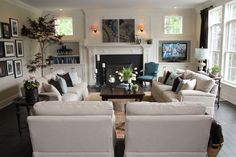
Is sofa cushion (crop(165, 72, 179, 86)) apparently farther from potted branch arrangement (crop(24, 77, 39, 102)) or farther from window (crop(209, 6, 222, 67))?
potted branch arrangement (crop(24, 77, 39, 102))

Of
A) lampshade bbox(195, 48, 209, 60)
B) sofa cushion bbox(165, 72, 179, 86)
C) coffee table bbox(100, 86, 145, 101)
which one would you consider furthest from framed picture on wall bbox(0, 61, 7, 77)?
lampshade bbox(195, 48, 209, 60)

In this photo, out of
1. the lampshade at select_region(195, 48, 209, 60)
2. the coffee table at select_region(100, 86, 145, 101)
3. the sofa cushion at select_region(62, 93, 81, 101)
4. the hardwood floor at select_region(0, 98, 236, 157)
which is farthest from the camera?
the lampshade at select_region(195, 48, 209, 60)

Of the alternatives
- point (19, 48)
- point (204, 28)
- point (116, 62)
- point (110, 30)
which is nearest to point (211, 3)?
point (204, 28)

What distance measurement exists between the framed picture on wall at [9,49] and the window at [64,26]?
2550mm

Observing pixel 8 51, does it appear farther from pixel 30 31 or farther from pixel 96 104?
pixel 96 104

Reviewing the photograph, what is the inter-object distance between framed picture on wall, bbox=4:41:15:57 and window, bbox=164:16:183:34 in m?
5.50

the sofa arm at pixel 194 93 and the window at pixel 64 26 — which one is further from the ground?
the window at pixel 64 26

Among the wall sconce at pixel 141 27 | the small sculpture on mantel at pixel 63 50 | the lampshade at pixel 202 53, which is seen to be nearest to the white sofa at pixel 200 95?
the lampshade at pixel 202 53

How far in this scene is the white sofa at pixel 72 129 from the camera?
8.16 ft

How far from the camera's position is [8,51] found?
5977mm

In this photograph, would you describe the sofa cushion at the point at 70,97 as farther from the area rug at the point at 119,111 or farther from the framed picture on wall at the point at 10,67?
the framed picture on wall at the point at 10,67

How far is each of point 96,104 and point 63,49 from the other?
6.44 m

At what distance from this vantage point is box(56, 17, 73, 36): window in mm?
8508

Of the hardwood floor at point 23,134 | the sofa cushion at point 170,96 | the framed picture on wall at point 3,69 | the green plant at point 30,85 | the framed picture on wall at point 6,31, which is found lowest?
the hardwood floor at point 23,134
